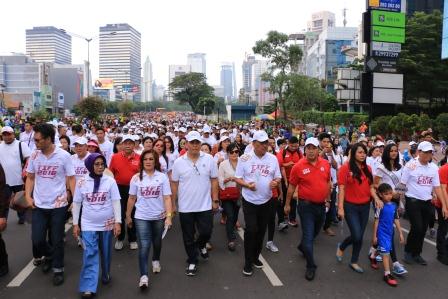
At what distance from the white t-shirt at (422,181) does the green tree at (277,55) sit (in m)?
33.4

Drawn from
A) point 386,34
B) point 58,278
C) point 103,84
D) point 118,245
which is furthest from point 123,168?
point 103,84

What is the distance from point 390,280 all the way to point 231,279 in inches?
76.8

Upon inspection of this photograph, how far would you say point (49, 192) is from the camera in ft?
17.5

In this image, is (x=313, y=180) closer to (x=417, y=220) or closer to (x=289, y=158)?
Answer: (x=417, y=220)

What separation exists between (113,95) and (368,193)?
590 feet

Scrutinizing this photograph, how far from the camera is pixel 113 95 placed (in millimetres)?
178250

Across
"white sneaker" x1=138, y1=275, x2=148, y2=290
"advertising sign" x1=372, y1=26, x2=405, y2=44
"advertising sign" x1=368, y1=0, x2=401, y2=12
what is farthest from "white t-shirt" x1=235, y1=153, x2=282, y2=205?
"advertising sign" x1=368, y1=0, x2=401, y2=12

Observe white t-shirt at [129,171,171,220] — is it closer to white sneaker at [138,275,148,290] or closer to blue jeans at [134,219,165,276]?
blue jeans at [134,219,165,276]

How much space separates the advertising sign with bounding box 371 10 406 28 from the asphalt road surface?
18706 millimetres

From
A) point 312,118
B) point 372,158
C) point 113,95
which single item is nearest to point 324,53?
point 312,118

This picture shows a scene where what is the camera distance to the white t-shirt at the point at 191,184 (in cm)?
561

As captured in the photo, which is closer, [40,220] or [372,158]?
[40,220]

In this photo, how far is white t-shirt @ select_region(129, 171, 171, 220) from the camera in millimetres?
5227

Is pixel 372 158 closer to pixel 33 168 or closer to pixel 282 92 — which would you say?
→ pixel 33 168
